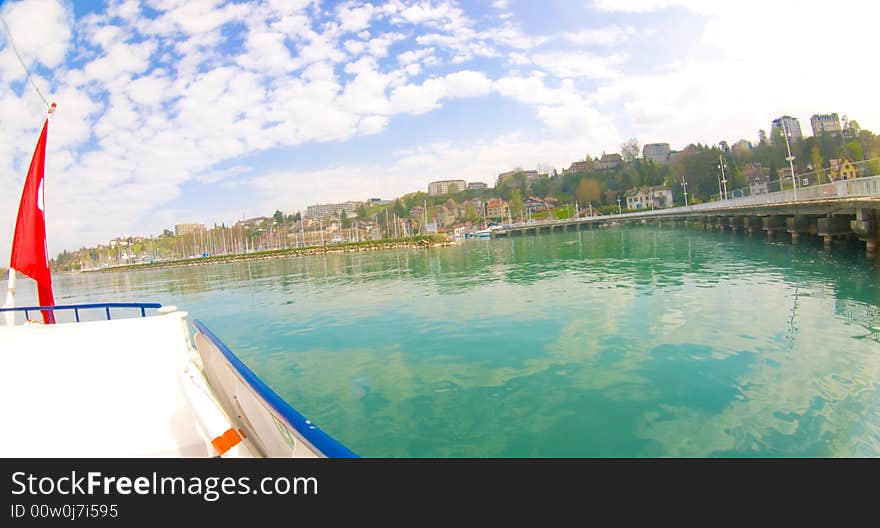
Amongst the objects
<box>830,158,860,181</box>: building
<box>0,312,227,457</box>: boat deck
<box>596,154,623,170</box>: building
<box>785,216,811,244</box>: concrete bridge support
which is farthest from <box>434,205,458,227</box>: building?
<box>0,312,227,457</box>: boat deck

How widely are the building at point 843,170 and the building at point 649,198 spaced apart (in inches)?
1829

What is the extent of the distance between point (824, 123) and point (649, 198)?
3695 cm

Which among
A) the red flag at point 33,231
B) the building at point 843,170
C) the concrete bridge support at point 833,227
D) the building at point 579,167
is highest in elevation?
the building at point 579,167

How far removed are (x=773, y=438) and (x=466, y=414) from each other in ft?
10.4

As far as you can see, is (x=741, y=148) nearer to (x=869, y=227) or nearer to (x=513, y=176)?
(x=513, y=176)

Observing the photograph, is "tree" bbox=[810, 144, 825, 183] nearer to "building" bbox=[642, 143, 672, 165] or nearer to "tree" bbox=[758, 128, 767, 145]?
"tree" bbox=[758, 128, 767, 145]

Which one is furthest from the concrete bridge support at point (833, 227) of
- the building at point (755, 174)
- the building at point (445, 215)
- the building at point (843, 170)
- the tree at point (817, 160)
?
the building at point (445, 215)

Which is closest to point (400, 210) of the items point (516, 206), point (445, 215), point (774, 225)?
point (445, 215)

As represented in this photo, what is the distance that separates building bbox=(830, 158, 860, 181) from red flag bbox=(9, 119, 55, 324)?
205 ft

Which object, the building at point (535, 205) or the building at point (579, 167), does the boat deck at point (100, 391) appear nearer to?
the building at point (535, 205)

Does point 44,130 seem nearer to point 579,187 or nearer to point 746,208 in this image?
point 746,208

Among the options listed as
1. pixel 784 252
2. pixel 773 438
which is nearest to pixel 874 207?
pixel 784 252

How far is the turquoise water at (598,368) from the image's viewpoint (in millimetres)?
4930

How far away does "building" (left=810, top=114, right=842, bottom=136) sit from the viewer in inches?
3386
